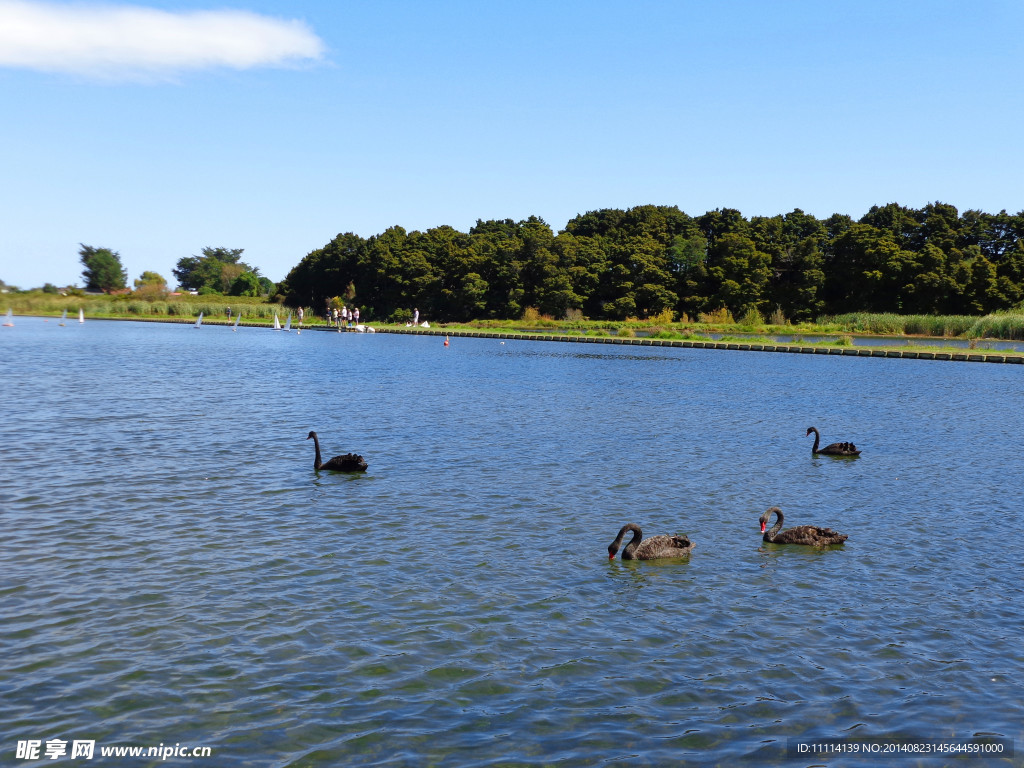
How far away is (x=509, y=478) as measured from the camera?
18.4 metres

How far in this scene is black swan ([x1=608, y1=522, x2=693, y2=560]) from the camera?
41.4 ft

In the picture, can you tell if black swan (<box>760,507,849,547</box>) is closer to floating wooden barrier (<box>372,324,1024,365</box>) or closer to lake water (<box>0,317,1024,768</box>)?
lake water (<box>0,317,1024,768</box>)

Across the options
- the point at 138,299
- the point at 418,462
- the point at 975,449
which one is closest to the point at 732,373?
the point at 975,449

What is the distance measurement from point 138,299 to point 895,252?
101m

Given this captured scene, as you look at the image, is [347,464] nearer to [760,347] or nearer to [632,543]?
[632,543]

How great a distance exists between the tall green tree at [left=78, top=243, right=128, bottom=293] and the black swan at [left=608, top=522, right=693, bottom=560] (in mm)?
108864

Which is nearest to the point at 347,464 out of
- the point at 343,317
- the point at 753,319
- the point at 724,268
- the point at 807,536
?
the point at 807,536

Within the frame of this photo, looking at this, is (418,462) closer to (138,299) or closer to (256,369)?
(256,369)

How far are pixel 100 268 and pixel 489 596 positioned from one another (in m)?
112

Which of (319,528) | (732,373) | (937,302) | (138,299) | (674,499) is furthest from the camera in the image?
(138,299)

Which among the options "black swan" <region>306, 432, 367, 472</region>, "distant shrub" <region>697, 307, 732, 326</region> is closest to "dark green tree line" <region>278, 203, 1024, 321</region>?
"distant shrub" <region>697, 307, 732, 326</region>

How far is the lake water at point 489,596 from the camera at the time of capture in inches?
303

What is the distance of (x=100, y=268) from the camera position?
353ft

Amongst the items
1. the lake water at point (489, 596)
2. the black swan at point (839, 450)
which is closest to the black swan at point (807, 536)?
the lake water at point (489, 596)
